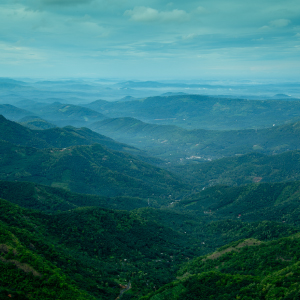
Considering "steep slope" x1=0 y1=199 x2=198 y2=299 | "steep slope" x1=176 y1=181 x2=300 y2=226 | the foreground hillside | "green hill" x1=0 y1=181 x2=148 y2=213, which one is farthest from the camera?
"steep slope" x1=176 y1=181 x2=300 y2=226

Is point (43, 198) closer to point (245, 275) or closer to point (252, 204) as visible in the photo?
point (245, 275)

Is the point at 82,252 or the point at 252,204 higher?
the point at 82,252

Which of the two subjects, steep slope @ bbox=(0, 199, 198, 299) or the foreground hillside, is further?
Answer: steep slope @ bbox=(0, 199, 198, 299)

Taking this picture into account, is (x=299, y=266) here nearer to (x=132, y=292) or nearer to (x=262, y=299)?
(x=262, y=299)

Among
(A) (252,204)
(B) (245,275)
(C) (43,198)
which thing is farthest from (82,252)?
(A) (252,204)

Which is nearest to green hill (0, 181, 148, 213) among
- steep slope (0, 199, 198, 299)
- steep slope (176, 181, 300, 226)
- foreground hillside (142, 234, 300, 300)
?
steep slope (0, 199, 198, 299)

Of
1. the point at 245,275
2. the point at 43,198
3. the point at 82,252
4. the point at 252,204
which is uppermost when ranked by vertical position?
the point at 245,275

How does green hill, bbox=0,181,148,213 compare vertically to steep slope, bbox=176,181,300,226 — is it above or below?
above

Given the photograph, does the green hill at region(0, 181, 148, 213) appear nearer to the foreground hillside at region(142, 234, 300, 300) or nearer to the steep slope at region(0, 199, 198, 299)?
the steep slope at region(0, 199, 198, 299)

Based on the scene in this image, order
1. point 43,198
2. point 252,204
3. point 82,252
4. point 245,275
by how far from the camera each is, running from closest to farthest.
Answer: point 245,275 < point 82,252 < point 43,198 < point 252,204
